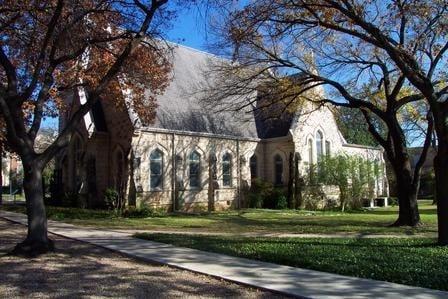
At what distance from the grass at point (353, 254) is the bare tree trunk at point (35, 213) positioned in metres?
3.23

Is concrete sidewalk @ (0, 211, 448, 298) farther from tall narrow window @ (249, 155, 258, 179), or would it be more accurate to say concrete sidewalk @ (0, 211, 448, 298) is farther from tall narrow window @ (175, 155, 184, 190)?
tall narrow window @ (249, 155, 258, 179)

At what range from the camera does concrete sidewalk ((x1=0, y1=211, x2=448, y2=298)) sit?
7496mm

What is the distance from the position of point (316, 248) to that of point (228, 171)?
2174 centimetres

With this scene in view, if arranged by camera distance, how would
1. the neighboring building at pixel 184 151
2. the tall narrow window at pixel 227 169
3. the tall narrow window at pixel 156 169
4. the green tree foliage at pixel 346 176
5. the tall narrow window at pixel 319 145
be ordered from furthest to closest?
the tall narrow window at pixel 319 145 → the green tree foliage at pixel 346 176 → the tall narrow window at pixel 227 169 → the tall narrow window at pixel 156 169 → the neighboring building at pixel 184 151

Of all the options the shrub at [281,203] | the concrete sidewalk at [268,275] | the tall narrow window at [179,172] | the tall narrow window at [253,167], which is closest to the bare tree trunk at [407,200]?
the concrete sidewalk at [268,275]

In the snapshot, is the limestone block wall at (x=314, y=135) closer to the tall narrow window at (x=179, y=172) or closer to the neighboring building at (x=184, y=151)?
the neighboring building at (x=184, y=151)

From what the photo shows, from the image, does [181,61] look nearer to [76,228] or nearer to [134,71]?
[134,71]

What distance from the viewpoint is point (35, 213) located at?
11555 mm

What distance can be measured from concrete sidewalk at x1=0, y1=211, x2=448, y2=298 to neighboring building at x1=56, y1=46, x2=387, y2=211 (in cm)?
1467

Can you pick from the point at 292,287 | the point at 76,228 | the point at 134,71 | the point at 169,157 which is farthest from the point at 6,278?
the point at 169,157

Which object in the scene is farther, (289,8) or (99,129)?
(99,129)

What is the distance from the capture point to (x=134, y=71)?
62.6ft

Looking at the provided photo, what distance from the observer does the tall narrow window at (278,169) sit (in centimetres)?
3512

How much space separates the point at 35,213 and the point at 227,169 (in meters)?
22.5
